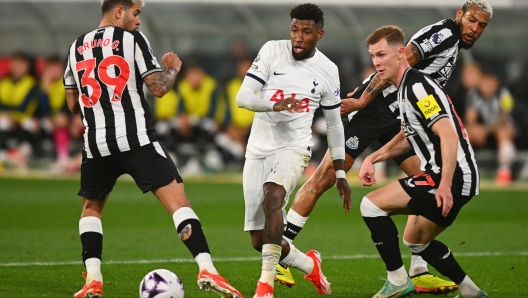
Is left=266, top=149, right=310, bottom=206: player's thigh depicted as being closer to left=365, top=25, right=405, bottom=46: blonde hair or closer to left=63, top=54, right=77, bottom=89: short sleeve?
left=365, top=25, right=405, bottom=46: blonde hair

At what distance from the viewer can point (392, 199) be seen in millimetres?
6422

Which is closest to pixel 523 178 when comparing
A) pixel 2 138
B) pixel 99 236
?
pixel 2 138

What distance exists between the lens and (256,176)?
698cm

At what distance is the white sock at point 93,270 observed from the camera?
6.46m

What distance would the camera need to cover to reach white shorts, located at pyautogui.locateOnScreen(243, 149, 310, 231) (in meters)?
6.77

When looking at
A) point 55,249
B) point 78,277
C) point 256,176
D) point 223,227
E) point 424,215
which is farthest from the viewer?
point 223,227

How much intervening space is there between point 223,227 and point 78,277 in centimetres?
416

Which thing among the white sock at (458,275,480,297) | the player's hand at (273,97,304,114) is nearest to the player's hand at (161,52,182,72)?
the player's hand at (273,97,304,114)

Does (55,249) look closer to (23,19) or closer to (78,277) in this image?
(78,277)

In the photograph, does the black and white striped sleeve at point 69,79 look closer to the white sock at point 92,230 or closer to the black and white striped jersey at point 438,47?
the white sock at point 92,230

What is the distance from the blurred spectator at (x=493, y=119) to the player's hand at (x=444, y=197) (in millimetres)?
12667

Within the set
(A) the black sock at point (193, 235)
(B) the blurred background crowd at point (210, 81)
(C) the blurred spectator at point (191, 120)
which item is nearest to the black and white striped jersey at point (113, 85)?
(A) the black sock at point (193, 235)

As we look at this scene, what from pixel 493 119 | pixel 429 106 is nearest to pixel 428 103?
pixel 429 106

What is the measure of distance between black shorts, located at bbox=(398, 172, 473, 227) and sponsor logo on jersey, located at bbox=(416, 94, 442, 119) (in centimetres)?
47
